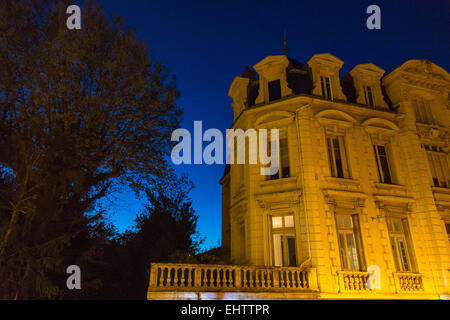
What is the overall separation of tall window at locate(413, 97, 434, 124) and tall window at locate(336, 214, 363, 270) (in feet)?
25.9

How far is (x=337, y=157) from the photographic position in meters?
14.1

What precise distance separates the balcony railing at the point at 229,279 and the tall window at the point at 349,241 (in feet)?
6.48

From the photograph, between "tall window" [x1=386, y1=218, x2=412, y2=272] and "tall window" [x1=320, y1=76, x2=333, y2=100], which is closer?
"tall window" [x1=386, y1=218, x2=412, y2=272]

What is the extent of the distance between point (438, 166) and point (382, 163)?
3436 millimetres

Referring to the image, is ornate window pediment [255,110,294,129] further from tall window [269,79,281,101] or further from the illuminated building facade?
tall window [269,79,281,101]

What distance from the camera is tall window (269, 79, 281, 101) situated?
15.2m

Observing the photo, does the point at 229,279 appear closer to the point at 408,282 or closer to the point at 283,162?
the point at 283,162

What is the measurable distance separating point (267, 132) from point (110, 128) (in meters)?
7.43

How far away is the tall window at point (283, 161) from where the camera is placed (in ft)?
45.2

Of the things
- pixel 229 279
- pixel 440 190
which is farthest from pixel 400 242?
pixel 229 279

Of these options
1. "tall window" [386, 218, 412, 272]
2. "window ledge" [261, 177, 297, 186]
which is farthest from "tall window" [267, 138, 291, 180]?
"tall window" [386, 218, 412, 272]

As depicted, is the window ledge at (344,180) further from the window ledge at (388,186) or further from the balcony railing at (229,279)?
the balcony railing at (229,279)

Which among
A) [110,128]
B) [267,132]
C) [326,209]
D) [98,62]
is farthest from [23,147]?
[326,209]
